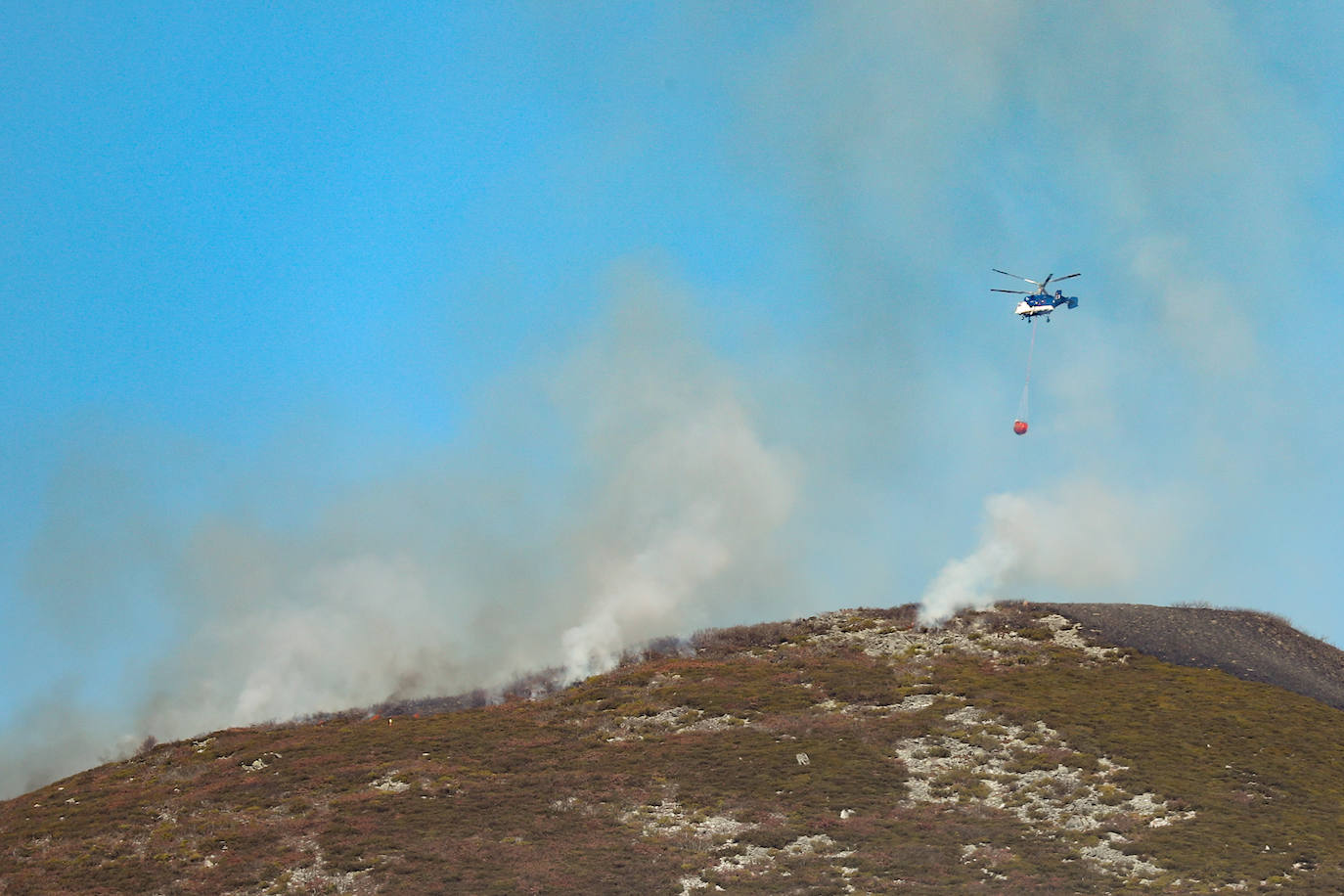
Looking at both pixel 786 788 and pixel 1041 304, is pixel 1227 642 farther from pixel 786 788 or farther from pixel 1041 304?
pixel 786 788

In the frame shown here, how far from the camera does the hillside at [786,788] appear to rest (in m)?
58.2

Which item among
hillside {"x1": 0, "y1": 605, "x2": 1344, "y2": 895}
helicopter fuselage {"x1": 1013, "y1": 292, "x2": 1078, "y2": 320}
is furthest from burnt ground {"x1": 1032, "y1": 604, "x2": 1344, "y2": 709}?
helicopter fuselage {"x1": 1013, "y1": 292, "x2": 1078, "y2": 320}

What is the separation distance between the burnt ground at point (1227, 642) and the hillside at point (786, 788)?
532 mm

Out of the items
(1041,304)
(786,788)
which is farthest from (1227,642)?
(786,788)

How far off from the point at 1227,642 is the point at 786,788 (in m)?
49.1

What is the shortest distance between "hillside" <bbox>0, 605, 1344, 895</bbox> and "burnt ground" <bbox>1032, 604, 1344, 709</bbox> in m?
0.53

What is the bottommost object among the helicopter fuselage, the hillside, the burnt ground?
the hillside

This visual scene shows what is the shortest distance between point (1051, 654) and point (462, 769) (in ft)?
163

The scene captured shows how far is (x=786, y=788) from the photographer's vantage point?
69.4 meters

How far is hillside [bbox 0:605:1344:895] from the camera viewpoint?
58.2 metres

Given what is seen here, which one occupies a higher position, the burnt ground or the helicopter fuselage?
the helicopter fuselage

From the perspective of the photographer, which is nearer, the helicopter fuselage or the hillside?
the hillside

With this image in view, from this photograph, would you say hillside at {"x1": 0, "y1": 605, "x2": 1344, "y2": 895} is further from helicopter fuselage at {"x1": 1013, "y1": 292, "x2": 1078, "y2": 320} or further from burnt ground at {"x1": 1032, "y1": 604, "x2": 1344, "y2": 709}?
helicopter fuselage at {"x1": 1013, "y1": 292, "x2": 1078, "y2": 320}

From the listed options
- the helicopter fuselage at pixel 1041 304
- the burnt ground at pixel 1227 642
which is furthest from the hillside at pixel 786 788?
the helicopter fuselage at pixel 1041 304
